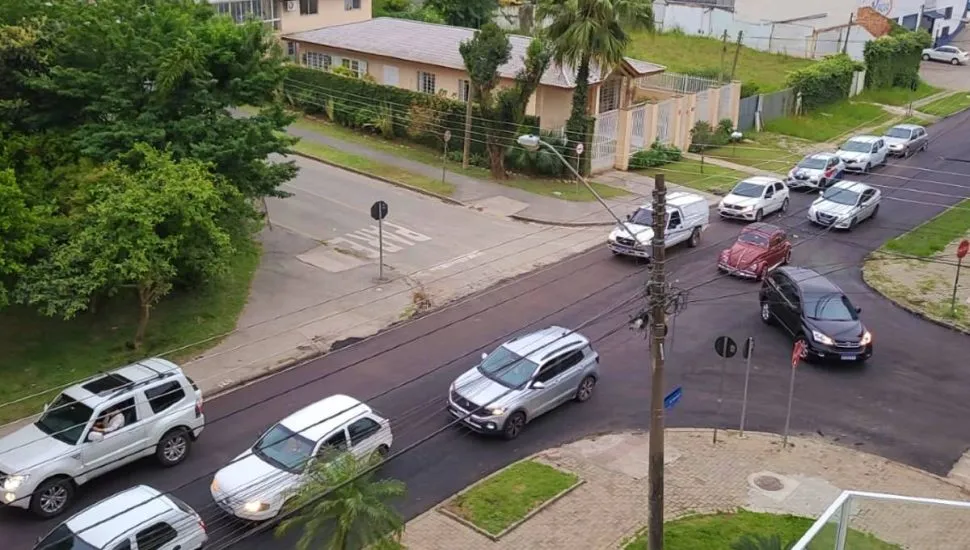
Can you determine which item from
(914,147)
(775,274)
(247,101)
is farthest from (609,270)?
(914,147)

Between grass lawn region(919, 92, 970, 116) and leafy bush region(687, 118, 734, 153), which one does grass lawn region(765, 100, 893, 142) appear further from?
leafy bush region(687, 118, 734, 153)

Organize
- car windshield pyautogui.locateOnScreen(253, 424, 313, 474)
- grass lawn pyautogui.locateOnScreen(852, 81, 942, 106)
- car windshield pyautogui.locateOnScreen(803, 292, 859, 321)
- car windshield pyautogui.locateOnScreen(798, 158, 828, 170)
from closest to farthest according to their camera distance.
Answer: car windshield pyautogui.locateOnScreen(253, 424, 313, 474) → car windshield pyautogui.locateOnScreen(803, 292, 859, 321) → car windshield pyautogui.locateOnScreen(798, 158, 828, 170) → grass lawn pyautogui.locateOnScreen(852, 81, 942, 106)

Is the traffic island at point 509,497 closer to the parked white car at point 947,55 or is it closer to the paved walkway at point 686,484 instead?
the paved walkway at point 686,484

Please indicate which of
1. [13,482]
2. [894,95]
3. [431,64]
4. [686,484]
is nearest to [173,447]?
[13,482]

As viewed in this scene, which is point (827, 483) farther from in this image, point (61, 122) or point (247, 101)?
point (61, 122)

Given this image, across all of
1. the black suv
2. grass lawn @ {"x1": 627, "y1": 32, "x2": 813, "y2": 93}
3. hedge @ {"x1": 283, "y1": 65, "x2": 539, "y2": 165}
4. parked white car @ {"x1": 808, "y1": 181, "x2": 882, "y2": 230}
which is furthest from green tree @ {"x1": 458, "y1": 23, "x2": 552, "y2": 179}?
grass lawn @ {"x1": 627, "y1": 32, "x2": 813, "y2": 93}

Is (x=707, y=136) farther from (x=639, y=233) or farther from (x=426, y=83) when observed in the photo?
(x=639, y=233)
